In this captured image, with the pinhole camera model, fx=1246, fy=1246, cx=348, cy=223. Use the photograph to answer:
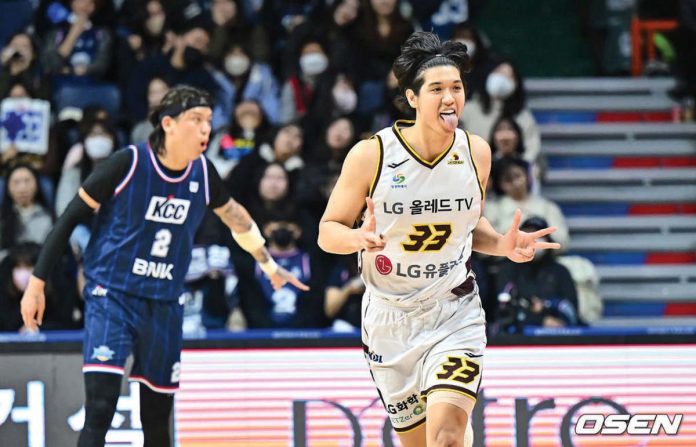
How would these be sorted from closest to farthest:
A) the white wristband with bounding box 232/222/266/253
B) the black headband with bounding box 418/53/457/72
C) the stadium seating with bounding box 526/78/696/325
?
the black headband with bounding box 418/53/457/72 → the white wristband with bounding box 232/222/266/253 → the stadium seating with bounding box 526/78/696/325

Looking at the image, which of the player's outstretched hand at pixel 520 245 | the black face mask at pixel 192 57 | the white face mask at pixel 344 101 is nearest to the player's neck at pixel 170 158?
the player's outstretched hand at pixel 520 245

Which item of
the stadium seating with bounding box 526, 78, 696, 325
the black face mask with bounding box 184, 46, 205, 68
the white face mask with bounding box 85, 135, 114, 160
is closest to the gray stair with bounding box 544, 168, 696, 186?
the stadium seating with bounding box 526, 78, 696, 325

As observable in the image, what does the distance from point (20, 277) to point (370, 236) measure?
463 cm

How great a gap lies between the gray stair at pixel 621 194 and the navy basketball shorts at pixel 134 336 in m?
5.78

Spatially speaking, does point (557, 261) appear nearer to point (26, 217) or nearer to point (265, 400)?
point (265, 400)

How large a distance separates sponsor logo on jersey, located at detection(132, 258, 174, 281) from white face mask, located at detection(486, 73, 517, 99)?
5.09 metres

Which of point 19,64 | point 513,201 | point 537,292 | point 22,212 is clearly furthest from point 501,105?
point 19,64

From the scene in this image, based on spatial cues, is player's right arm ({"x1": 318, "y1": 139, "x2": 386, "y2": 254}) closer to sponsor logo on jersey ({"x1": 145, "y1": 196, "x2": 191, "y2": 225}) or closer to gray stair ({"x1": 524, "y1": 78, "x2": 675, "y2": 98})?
sponsor logo on jersey ({"x1": 145, "y1": 196, "x2": 191, "y2": 225})

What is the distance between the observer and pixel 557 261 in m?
9.23

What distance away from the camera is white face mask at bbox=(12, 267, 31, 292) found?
8.91 metres

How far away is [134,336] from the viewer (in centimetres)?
640

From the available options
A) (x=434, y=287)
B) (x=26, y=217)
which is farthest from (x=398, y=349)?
(x=26, y=217)

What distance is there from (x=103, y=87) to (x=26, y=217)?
68.8 inches

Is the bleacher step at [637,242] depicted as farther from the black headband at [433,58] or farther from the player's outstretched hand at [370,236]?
the player's outstretched hand at [370,236]
